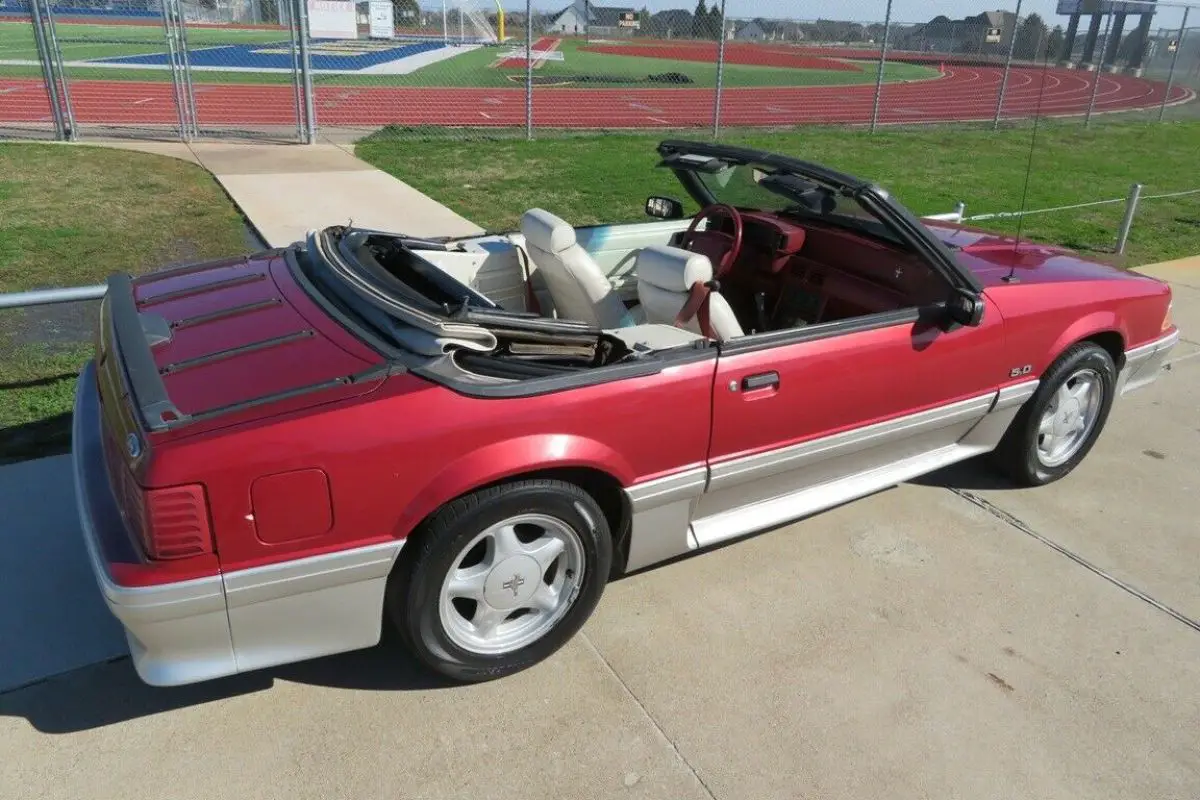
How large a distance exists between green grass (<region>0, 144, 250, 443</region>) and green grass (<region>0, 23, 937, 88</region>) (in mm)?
12564

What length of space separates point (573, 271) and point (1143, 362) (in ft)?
9.33

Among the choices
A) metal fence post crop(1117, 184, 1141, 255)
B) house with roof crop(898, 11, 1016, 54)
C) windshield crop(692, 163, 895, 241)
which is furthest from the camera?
house with roof crop(898, 11, 1016, 54)

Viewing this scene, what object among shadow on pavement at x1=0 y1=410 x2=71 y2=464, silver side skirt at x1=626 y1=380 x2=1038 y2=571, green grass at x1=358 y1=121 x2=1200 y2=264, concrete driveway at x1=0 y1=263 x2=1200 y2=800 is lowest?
concrete driveway at x1=0 y1=263 x2=1200 y2=800

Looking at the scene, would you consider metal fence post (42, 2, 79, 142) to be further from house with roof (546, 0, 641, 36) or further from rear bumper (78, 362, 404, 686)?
house with roof (546, 0, 641, 36)

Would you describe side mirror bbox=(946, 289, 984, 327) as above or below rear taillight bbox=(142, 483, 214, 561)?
above

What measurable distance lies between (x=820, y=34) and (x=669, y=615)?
30.7 meters

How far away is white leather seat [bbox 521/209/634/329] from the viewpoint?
3418mm

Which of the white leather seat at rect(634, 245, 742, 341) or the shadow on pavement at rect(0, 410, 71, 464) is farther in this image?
the shadow on pavement at rect(0, 410, 71, 464)

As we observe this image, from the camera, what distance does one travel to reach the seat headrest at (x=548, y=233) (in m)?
3.39

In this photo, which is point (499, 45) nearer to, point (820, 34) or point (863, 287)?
point (820, 34)

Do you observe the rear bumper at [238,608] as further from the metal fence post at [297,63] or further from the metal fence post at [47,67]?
the metal fence post at [297,63]

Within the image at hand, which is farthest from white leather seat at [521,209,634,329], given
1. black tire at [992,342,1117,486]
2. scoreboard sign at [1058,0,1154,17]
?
scoreboard sign at [1058,0,1154,17]

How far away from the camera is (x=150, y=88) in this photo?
1903 cm

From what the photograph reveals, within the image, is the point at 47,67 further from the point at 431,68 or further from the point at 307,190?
the point at 431,68
